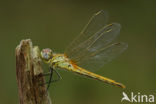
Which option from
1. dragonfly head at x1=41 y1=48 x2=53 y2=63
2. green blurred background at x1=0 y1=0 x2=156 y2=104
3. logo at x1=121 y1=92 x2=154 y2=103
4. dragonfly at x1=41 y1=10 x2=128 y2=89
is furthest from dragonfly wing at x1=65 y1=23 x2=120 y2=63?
green blurred background at x1=0 y1=0 x2=156 y2=104

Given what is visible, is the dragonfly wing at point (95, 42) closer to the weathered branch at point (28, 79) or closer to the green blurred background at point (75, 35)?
the weathered branch at point (28, 79)

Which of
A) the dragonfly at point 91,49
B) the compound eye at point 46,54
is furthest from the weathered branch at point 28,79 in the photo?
the dragonfly at point 91,49

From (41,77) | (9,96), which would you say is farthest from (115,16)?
(41,77)

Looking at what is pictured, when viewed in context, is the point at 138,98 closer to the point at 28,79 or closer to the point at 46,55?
the point at 46,55

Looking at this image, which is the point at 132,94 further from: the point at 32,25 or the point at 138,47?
the point at 32,25

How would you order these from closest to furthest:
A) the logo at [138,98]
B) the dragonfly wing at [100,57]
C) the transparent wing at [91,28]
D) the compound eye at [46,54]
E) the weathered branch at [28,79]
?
the weathered branch at [28,79] < the compound eye at [46,54] < the transparent wing at [91,28] < the dragonfly wing at [100,57] < the logo at [138,98]

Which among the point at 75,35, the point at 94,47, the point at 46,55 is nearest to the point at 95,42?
the point at 94,47
